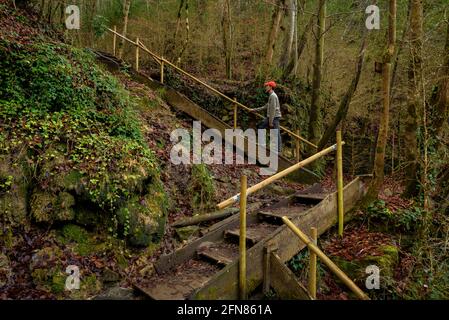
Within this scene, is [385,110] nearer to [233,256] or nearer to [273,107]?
[273,107]

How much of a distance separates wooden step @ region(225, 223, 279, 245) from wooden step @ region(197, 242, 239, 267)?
0.16 m

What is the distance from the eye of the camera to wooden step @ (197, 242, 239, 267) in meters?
5.15

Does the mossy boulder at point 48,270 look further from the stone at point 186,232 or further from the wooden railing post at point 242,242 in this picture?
the wooden railing post at point 242,242

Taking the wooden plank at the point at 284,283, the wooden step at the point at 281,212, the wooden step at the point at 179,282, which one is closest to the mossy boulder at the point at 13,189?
the wooden step at the point at 179,282

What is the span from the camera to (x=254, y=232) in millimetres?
5773

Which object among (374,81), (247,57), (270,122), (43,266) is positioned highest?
(247,57)

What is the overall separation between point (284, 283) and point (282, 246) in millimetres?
765

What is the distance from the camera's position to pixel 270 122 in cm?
945

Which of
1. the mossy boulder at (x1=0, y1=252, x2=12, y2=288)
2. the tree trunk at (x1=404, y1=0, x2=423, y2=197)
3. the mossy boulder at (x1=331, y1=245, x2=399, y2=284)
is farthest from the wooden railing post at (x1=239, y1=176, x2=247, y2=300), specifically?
the tree trunk at (x1=404, y1=0, x2=423, y2=197)

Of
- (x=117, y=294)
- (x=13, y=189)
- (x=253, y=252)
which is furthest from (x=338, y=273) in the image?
(x=13, y=189)

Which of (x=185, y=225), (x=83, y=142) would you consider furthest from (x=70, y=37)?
(x=185, y=225)

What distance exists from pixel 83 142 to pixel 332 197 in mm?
4627

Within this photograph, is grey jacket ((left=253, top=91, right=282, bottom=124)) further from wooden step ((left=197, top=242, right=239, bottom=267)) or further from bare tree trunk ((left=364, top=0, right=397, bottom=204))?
wooden step ((left=197, top=242, right=239, bottom=267))

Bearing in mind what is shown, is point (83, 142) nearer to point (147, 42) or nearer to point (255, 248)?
point (255, 248)
